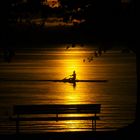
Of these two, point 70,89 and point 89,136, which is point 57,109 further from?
point 70,89

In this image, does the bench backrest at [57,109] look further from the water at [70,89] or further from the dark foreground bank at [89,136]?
the dark foreground bank at [89,136]

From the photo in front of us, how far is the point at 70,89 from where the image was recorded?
31.2 m

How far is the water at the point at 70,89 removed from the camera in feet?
57.3

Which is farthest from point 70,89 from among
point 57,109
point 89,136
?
point 89,136

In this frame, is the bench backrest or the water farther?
the water

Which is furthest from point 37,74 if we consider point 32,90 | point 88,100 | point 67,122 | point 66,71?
point 67,122

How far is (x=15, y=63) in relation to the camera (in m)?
50.4

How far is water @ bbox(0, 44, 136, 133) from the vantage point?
17.5 m

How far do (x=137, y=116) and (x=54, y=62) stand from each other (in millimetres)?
37394

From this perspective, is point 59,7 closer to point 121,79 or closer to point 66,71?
point 121,79

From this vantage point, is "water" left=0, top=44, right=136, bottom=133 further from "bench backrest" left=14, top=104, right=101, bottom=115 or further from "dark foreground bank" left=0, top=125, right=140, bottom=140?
"dark foreground bank" left=0, top=125, right=140, bottom=140

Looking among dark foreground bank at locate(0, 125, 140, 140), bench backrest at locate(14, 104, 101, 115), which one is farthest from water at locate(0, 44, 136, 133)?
dark foreground bank at locate(0, 125, 140, 140)

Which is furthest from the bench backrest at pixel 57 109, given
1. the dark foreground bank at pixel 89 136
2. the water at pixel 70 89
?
the dark foreground bank at pixel 89 136

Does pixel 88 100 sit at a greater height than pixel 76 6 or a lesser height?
lesser
